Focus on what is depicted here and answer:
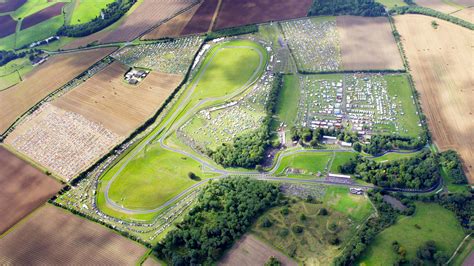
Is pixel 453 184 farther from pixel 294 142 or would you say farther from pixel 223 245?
pixel 223 245

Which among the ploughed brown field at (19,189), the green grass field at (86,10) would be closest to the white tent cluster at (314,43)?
the green grass field at (86,10)

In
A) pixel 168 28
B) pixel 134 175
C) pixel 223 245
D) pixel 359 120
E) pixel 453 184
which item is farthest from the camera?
pixel 168 28

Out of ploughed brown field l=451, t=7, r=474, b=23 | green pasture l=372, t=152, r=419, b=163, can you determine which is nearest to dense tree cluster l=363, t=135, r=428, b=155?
green pasture l=372, t=152, r=419, b=163

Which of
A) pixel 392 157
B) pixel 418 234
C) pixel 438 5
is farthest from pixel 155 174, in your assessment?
pixel 438 5

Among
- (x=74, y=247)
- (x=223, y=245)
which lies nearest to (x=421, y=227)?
(x=223, y=245)

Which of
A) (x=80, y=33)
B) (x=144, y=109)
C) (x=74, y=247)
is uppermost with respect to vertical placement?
(x=80, y=33)
